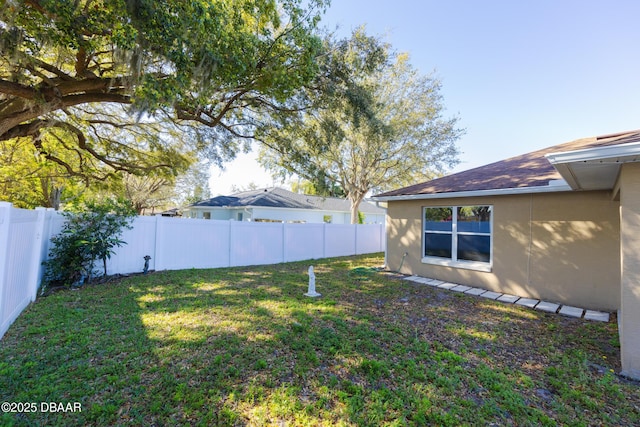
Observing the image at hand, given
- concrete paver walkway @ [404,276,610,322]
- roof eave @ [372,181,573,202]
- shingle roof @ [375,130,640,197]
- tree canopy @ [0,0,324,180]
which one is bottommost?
concrete paver walkway @ [404,276,610,322]

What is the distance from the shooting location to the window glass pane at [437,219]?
7727mm

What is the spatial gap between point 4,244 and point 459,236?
8457 mm

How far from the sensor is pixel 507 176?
6.93 metres

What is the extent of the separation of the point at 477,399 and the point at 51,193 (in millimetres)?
21446

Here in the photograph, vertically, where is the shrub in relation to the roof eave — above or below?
below

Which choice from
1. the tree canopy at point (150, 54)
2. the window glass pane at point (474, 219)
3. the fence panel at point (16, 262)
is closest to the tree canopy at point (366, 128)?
the tree canopy at point (150, 54)

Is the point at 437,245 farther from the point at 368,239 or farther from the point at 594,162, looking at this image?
the point at 368,239

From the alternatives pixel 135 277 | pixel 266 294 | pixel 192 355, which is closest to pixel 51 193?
pixel 135 277

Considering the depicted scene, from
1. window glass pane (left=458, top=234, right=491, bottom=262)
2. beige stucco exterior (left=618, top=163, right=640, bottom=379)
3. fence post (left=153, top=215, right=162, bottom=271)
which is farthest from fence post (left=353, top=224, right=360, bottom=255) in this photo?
beige stucco exterior (left=618, top=163, right=640, bottom=379)

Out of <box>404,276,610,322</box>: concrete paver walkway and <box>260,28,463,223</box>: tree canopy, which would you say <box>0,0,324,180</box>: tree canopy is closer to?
<box>260,28,463,223</box>: tree canopy

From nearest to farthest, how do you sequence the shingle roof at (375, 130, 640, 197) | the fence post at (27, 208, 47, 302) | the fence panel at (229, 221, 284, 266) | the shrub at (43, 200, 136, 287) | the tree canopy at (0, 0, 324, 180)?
1. the tree canopy at (0, 0, 324, 180)
2. the fence post at (27, 208, 47, 302)
3. the shrub at (43, 200, 136, 287)
4. the shingle roof at (375, 130, 640, 197)
5. the fence panel at (229, 221, 284, 266)

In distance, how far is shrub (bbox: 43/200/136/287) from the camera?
587 cm

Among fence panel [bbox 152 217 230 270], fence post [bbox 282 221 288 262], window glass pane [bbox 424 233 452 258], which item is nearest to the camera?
window glass pane [bbox 424 233 452 258]

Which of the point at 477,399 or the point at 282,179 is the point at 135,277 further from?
the point at 477,399
